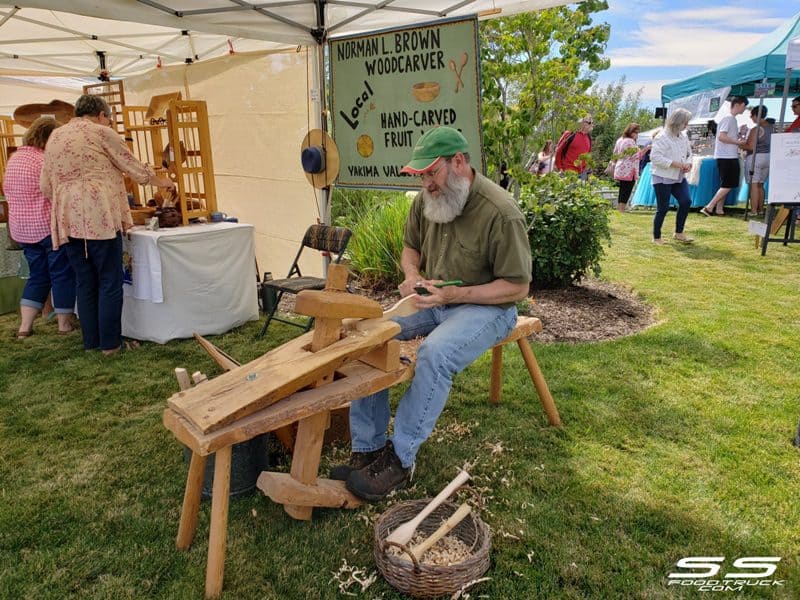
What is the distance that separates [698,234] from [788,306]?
3.75 metres

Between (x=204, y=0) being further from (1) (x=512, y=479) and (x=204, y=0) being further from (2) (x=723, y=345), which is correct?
(2) (x=723, y=345)

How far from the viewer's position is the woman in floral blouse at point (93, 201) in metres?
4.23

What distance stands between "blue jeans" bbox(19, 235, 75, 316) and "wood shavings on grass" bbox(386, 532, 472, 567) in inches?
166

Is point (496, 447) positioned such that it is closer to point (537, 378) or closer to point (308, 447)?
point (537, 378)

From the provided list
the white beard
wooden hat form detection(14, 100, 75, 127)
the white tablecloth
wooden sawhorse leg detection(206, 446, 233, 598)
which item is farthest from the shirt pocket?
wooden hat form detection(14, 100, 75, 127)

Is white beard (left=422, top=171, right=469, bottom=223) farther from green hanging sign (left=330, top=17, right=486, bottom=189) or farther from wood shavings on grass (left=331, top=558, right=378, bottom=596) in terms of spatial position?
→ wood shavings on grass (left=331, top=558, right=378, bottom=596)

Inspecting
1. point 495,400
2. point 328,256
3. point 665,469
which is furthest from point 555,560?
point 328,256

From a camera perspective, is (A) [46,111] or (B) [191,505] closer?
(B) [191,505]

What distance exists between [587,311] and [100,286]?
4078 millimetres

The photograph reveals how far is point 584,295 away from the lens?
5.57m

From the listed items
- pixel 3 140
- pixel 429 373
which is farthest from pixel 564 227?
pixel 3 140

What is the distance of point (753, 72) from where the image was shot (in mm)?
10180

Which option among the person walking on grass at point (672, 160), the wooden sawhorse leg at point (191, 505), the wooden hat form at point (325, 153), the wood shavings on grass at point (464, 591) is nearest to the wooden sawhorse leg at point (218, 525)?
the wooden sawhorse leg at point (191, 505)

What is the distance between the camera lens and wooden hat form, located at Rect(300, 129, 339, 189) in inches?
188
